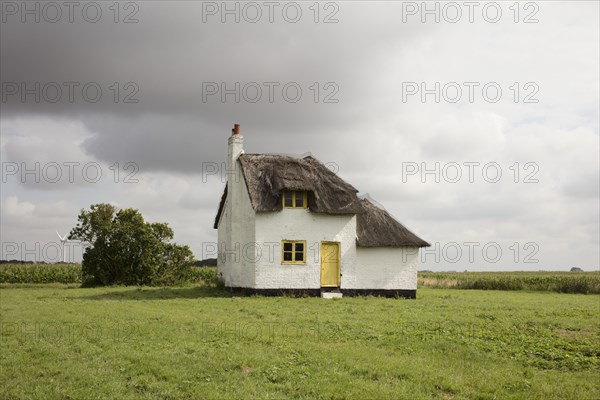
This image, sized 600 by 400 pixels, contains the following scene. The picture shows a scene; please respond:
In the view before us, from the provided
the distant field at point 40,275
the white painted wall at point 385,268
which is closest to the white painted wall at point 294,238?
the white painted wall at point 385,268

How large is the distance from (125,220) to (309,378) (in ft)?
111

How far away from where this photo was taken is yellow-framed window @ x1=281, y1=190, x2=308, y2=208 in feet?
98.6

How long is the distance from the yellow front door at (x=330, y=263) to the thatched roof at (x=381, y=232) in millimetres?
1360

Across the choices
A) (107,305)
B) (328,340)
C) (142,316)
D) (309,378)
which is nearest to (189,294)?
(107,305)

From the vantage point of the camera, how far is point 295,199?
99.1ft

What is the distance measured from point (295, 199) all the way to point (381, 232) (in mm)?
5161

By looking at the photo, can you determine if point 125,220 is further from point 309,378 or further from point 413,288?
point 309,378

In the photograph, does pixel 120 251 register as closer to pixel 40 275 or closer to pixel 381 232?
pixel 40 275

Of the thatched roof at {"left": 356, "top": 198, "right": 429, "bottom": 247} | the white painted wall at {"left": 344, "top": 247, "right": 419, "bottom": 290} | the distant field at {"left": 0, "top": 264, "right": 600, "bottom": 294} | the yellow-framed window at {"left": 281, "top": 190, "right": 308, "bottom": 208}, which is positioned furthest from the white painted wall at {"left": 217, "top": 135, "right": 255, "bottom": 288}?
the distant field at {"left": 0, "top": 264, "right": 600, "bottom": 294}

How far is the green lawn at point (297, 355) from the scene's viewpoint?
33.6ft

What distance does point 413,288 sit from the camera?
31562 millimetres

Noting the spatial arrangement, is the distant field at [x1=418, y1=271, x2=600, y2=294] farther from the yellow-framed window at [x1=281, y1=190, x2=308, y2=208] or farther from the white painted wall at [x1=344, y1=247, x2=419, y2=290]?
the yellow-framed window at [x1=281, y1=190, x2=308, y2=208]

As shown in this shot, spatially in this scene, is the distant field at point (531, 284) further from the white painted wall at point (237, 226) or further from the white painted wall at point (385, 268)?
the white painted wall at point (237, 226)

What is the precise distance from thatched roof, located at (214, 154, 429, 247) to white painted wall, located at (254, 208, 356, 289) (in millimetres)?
552
